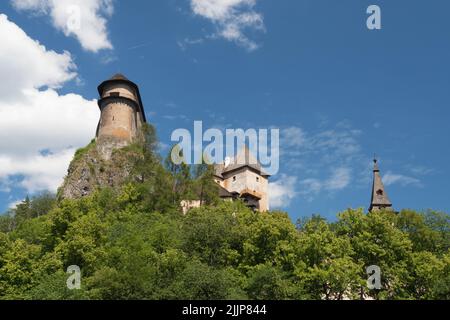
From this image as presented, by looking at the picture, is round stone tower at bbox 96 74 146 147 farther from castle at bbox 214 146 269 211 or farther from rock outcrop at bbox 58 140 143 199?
castle at bbox 214 146 269 211

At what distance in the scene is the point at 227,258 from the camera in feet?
128

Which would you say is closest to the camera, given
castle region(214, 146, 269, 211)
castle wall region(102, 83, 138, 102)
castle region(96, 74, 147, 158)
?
castle region(96, 74, 147, 158)

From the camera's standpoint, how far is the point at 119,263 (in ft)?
114

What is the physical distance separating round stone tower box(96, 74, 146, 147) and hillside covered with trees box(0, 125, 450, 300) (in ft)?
83.8

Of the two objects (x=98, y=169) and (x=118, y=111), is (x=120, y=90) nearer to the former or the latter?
(x=118, y=111)

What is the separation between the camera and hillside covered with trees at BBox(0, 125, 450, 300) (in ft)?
102

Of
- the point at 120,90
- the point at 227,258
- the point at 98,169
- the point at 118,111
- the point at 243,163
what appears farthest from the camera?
the point at 243,163

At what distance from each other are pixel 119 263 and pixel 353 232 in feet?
60.4

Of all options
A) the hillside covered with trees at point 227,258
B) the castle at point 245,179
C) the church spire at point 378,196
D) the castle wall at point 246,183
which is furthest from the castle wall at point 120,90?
the church spire at point 378,196

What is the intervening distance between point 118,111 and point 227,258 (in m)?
40.7

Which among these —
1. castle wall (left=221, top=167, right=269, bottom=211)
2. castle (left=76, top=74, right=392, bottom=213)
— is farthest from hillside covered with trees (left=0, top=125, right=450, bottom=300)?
castle wall (left=221, top=167, right=269, bottom=211)

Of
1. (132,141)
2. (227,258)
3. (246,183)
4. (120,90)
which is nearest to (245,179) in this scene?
→ (246,183)
